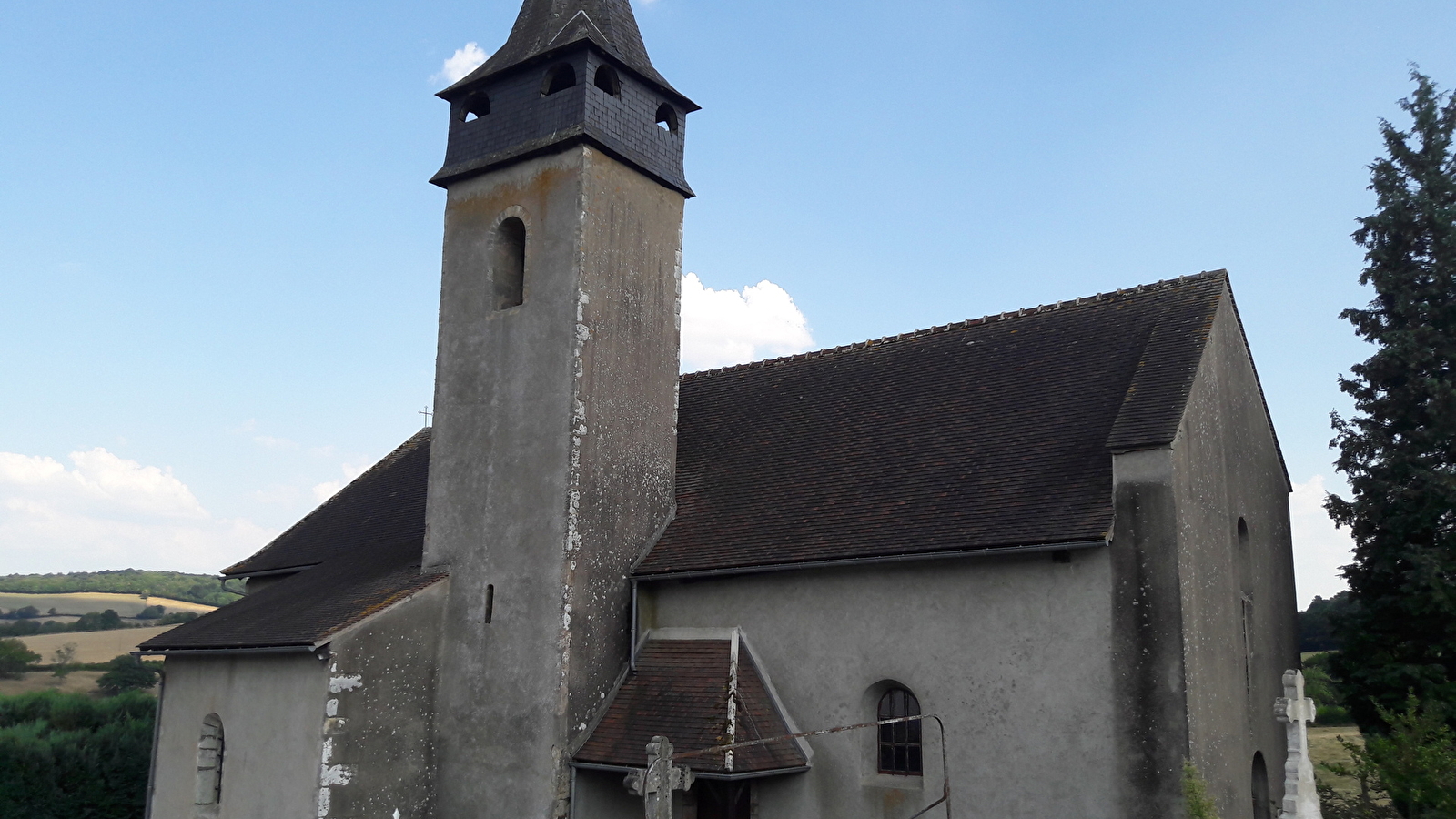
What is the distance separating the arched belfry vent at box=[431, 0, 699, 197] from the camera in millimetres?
15695

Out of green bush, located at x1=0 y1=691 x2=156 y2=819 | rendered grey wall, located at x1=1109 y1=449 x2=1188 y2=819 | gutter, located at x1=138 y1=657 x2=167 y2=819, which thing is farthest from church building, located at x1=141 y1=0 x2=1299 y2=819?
green bush, located at x1=0 y1=691 x2=156 y2=819

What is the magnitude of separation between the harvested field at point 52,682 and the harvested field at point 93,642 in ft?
7.03

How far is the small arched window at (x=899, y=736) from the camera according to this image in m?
12.9

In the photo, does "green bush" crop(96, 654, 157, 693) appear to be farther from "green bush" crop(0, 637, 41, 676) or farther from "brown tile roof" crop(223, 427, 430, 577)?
"brown tile roof" crop(223, 427, 430, 577)

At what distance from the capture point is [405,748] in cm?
1438

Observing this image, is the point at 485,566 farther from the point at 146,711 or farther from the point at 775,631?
the point at 146,711

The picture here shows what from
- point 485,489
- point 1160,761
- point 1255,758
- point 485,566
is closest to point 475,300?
point 485,489

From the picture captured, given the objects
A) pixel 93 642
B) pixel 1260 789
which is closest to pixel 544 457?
pixel 1260 789

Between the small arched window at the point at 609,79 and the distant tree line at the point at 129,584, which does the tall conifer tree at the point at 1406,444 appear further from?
the distant tree line at the point at 129,584

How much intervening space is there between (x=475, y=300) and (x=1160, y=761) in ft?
37.1

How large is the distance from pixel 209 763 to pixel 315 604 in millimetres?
2691

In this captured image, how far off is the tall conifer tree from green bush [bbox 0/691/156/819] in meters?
21.6

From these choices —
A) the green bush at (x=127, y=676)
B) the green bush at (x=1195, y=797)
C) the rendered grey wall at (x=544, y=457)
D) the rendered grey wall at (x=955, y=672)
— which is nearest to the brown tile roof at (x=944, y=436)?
the rendered grey wall at (x=955, y=672)

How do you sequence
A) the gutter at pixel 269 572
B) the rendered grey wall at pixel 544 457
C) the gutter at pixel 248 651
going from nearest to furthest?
the gutter at pixel 248 651
the rendered grey wall at pixel 544 457
the gutter at pixel 269 572
